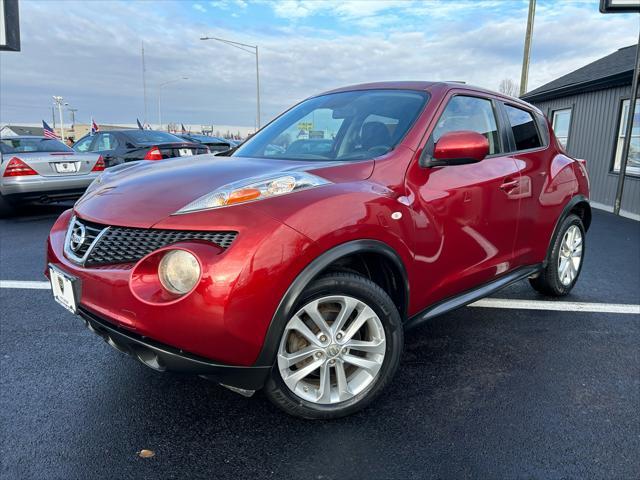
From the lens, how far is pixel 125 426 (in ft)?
7.79

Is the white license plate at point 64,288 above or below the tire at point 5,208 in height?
above

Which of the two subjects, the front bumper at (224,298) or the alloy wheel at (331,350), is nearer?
the front bumper at (224,298)

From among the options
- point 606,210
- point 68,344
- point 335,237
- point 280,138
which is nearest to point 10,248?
point 68,344

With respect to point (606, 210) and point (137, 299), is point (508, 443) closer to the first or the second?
point (137, 299)

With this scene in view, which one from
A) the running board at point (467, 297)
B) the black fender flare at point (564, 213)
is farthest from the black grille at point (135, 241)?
the black fender flare at point (564, 213)

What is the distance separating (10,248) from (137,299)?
5044 mm

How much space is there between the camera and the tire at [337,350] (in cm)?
222

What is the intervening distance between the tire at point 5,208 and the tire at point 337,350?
7.64 metres

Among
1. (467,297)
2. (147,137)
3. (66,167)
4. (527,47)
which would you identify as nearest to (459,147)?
(467,297)

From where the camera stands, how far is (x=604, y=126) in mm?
11594

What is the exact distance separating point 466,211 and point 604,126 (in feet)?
35.2

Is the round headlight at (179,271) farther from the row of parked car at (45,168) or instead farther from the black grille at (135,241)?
the row of parked car at (45,168)

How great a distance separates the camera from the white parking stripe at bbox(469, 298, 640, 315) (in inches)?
162

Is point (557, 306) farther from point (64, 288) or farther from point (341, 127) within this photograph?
point (64, 288)
